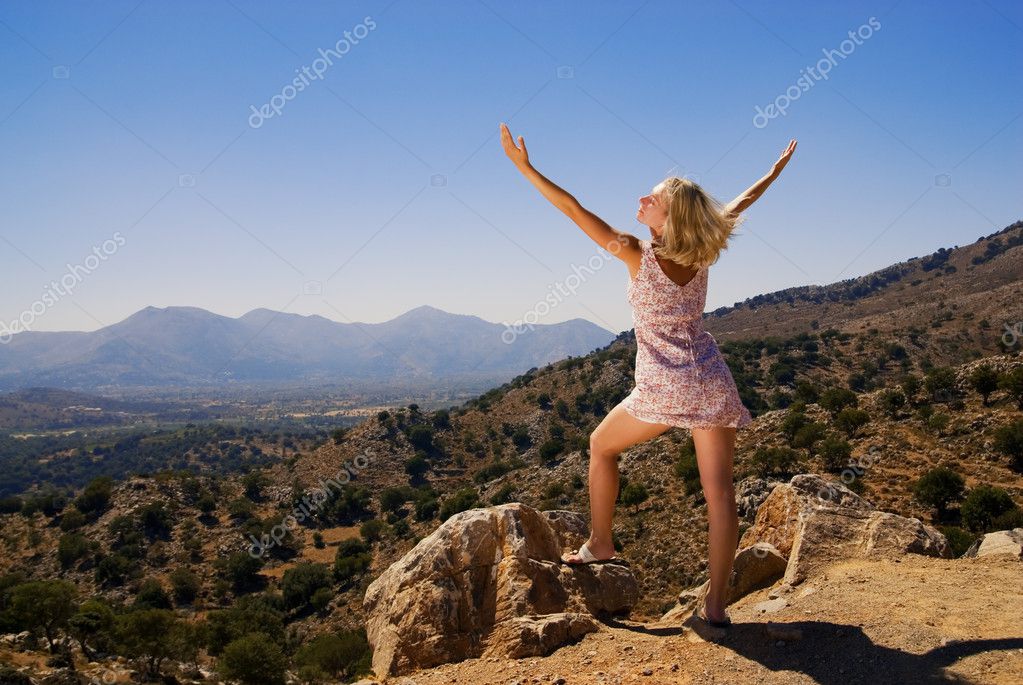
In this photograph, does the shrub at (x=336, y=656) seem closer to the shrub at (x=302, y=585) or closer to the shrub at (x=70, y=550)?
the shrub at (x=302, y=585)

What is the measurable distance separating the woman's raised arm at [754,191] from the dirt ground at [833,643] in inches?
119

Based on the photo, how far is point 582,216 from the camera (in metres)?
4.35

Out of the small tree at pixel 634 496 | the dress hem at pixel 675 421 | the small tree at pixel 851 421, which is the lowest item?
the small tree at pixel 634 496

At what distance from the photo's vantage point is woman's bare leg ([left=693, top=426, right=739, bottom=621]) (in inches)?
176

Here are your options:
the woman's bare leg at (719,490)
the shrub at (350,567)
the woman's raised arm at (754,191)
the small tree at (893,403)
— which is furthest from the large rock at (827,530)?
the shrub at (350,567)

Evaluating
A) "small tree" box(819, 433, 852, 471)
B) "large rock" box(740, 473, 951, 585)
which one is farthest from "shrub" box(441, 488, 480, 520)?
"large rock" box(740, 473, 951, 585)

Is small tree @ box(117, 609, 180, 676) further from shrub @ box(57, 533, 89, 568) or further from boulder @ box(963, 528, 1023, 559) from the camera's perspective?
boulder @ box(963, 528, 1023, 559)

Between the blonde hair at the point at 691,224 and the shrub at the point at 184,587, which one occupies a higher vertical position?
the blonde hair at the point at 691,224

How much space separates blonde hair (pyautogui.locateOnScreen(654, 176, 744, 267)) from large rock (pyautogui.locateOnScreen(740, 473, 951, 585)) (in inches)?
144

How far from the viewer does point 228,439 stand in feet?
456

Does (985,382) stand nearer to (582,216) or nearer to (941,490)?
(941,490)

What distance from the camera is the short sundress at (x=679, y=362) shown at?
4.42 meters

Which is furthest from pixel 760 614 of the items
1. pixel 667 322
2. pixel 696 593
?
pixel 667 322
